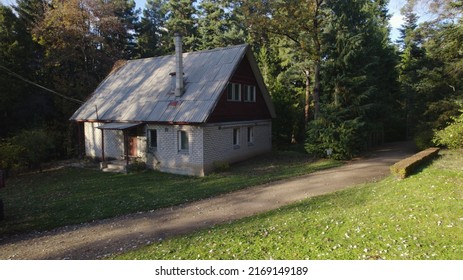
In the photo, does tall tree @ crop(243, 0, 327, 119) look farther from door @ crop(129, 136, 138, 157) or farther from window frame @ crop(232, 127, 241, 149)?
door @ crop(129, 136, 138, 157)

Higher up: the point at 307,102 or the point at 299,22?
the point at 299,22

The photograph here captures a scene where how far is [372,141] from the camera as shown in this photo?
98.6ft

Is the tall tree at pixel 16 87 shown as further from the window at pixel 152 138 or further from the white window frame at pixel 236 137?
the white window frame at pixel 236 137

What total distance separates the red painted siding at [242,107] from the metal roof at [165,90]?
536 mm

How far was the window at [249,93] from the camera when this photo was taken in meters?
22.9

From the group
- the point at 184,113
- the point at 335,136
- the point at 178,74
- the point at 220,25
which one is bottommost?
the point at 335,136

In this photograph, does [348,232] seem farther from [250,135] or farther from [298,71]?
[298,71]

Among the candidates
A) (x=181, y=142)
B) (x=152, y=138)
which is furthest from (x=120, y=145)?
(x=181, y=142)

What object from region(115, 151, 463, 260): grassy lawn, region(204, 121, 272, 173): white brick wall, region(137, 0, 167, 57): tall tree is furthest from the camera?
region(137, 0, 167, 57): tall tree

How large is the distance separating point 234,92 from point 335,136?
24.2 ft

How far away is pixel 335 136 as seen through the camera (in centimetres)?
2098

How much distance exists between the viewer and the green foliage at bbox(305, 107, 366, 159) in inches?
808

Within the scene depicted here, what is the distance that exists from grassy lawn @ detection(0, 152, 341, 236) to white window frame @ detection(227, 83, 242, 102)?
4.50 m

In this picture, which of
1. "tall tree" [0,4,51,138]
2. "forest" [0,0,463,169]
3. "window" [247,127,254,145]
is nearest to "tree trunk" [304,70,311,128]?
"forest" [0,0,463,169]
